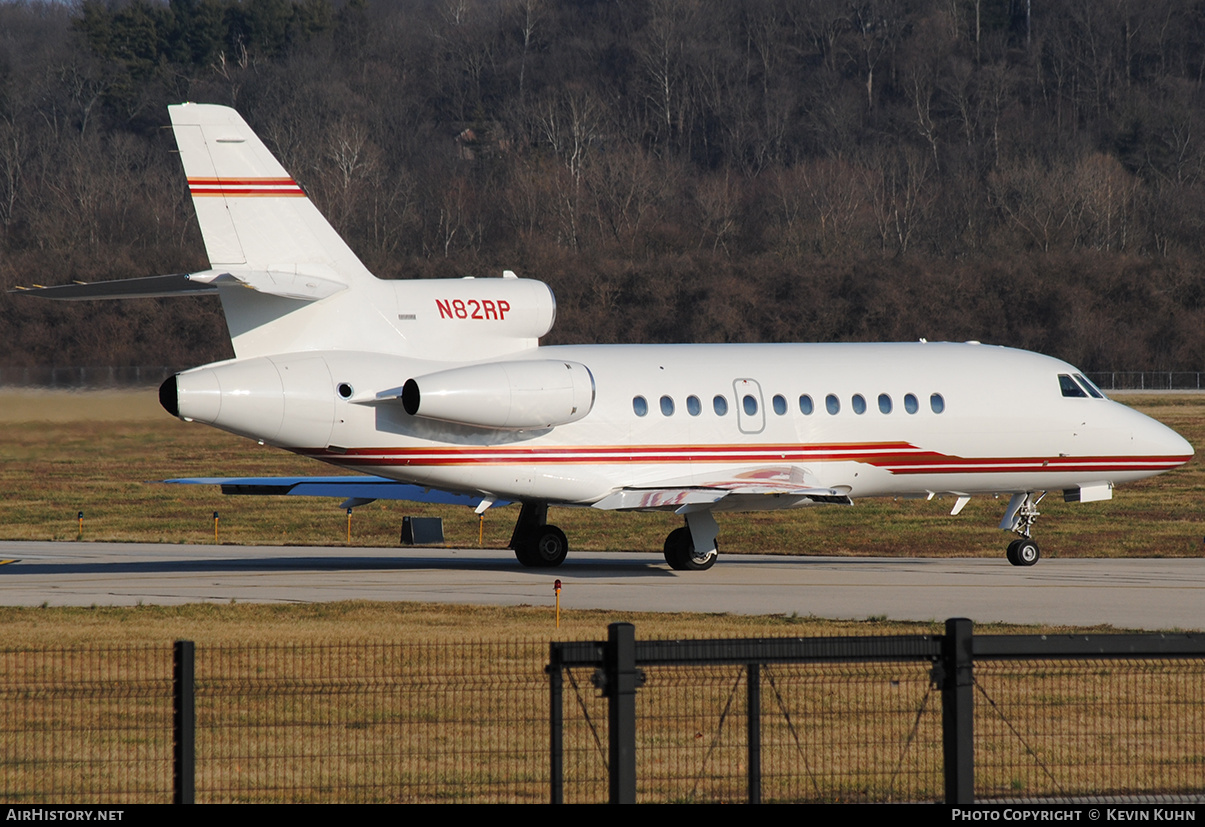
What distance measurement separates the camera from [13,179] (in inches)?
4205

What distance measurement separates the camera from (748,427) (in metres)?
26.6

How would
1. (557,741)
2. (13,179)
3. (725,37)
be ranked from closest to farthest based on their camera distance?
(557,741)
(13,179)
(725,37)

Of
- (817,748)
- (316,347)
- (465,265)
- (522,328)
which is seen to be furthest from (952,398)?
(465,265)

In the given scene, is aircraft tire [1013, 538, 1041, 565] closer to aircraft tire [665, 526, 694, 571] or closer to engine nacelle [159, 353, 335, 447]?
aircraft tire [665, 526, 694, 571]

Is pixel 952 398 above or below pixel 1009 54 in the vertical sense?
below

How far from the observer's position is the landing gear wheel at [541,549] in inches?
1083

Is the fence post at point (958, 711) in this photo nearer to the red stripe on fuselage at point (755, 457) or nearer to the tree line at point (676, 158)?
the red stripe on fuselage at point (755, 457)

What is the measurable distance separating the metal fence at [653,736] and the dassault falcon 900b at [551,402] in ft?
30.0

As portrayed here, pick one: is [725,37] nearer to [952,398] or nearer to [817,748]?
[952,398]

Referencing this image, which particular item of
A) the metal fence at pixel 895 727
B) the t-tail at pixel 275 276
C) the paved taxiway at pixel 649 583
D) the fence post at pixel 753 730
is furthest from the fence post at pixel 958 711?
the t-tail at pixel 275 276

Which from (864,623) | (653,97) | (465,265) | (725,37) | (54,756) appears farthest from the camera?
(725,37)

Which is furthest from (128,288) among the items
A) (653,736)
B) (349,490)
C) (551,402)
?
(653,736)

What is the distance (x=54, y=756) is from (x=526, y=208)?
305 feet

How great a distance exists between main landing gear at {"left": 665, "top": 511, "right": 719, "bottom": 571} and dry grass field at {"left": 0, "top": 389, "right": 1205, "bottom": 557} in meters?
6.11
